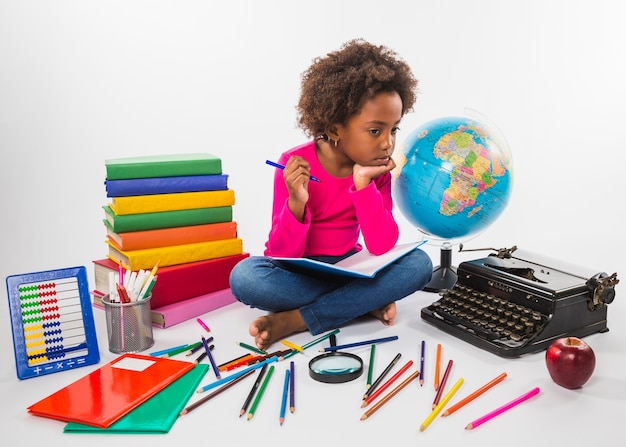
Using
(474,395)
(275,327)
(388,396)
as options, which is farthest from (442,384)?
(275,327)

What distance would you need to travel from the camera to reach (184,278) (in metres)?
3.50

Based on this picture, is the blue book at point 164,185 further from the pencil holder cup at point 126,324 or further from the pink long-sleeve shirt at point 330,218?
the pencil holder cup at point 126,324

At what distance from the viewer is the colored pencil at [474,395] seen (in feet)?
7.97

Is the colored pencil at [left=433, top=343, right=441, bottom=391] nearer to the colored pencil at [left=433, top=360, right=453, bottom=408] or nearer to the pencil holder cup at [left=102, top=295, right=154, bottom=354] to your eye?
the colored pencil at [left=433, top=360, right=453, bottom=408]

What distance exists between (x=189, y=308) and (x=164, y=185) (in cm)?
67

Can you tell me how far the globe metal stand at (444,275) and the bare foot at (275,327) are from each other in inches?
38.6

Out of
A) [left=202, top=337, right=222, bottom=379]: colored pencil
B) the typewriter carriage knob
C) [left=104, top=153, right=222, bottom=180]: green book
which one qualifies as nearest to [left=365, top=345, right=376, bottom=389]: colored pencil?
[left=202, top=337, right=222, bottom=379]: colored pencil

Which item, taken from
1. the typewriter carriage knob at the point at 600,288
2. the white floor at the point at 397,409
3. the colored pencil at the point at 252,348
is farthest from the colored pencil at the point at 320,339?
the typewriter carriage knob at the point at 600,288

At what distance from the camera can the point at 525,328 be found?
2.93 metres

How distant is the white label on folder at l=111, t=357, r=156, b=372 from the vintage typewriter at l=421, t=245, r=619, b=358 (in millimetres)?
1373

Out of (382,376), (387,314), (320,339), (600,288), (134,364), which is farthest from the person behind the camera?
(387,314)

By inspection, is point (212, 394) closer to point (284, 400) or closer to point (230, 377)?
point (230, 377)

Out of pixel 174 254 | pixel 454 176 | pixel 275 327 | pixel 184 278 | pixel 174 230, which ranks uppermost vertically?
pixel 454 176

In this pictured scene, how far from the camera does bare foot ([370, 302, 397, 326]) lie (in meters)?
3.30
